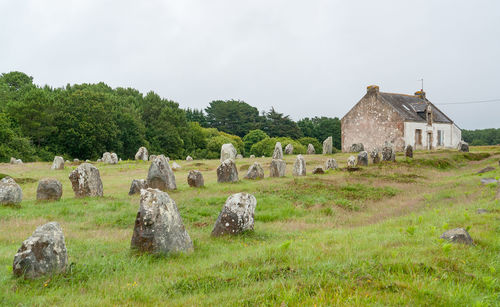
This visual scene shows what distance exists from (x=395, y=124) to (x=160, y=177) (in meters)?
38.2

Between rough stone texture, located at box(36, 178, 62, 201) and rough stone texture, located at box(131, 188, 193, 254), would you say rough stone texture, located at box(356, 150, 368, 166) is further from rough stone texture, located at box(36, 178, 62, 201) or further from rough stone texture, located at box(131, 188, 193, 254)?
rough stone texture, located at box(131, 188, 193, 254)

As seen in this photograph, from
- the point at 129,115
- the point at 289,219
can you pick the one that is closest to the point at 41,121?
the point at 129,115

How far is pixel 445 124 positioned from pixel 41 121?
58181 millimetres

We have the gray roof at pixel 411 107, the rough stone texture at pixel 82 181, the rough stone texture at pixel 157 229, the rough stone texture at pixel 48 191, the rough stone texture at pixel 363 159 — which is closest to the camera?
the rough stone texture at pixel 157 229

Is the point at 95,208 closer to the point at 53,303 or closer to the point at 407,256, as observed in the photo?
the point at 53,303

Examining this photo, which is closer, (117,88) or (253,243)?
(253,243)

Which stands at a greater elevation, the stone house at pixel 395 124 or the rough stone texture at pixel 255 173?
the stone house at pixel 395 124

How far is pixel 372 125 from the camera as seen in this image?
2061 inches

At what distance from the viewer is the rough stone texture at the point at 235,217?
10.9m

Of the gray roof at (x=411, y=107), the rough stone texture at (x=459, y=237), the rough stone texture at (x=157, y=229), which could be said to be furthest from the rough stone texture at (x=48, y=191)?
the gray roof at (x=411, y=107)

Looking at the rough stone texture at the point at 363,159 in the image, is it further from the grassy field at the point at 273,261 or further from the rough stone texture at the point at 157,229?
the rough stone texture at the point at 157,229

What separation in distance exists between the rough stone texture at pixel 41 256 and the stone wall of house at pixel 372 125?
4762 centimetres

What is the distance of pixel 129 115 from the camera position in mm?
66125

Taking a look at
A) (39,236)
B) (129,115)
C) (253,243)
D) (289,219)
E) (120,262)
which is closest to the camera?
(39,236)
